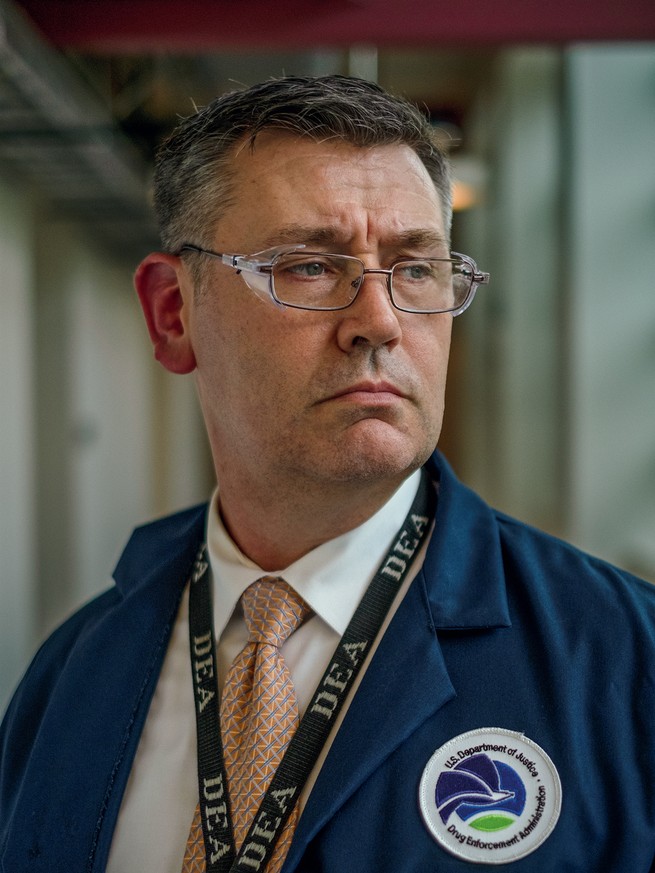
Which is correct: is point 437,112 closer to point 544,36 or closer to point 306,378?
point 544,36

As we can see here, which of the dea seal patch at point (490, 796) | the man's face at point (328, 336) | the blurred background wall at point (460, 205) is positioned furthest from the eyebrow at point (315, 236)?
the blurred background wall at point (460, 205)

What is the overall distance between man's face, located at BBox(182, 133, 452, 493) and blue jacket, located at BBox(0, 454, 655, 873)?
221 mm

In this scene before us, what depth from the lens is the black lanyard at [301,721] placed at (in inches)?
53.3

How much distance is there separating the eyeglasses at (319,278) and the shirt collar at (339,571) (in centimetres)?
36

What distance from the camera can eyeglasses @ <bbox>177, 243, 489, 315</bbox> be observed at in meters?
1.53

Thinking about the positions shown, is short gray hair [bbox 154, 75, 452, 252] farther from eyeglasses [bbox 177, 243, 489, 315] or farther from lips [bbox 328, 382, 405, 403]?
lips [bbox 328, 382, 405, 403]

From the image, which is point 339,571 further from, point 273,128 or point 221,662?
point 273,128

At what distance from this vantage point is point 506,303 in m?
6.69

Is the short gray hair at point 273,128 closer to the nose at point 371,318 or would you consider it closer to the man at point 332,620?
the man at point 332,620

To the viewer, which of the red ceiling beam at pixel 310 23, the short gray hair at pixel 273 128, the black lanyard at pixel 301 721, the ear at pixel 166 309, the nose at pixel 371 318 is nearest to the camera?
the black lanyard at pixel 301 721

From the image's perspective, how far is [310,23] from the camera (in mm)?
3223

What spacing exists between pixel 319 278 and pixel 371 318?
14 centimetres

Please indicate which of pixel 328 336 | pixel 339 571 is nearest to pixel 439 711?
Result: pixel 339 571

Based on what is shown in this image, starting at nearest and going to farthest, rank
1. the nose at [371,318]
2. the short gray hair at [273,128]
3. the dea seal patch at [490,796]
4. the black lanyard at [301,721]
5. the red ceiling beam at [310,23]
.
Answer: the dea seal patch at [490,796], the black lanyard at [301,721], the nose at [371,318], the short gray hair at [273,128], the red ceiling beam at [310,23]
